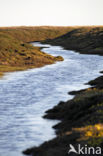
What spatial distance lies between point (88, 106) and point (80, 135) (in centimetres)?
860

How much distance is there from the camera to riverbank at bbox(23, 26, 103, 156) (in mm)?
17055

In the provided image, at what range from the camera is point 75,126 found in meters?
21.9

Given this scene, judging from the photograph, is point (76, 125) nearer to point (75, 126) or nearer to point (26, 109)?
point (75, 126)

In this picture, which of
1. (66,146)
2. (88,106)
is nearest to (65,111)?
(88,106)

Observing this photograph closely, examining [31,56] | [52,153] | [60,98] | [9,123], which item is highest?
[31,56]

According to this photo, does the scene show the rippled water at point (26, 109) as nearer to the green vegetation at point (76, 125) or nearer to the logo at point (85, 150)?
the green vegetation at point (76, 125)

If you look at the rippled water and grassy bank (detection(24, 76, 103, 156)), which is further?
the rippled water

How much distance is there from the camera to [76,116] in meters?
24.8

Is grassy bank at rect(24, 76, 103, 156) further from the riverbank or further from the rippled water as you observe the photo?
the rippled water

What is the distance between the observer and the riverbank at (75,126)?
17.1m

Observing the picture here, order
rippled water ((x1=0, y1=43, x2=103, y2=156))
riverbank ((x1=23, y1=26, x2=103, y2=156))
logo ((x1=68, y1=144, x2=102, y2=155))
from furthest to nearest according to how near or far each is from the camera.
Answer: rippled water ((x1=0, y1=43, x2=103, y2=156)) < riverbank ((x1=23, y1=26, x2=103, y2=156)) < logo ((x1=68, y1=144, x2=102, y2=155))

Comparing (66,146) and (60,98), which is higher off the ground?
(60,98)

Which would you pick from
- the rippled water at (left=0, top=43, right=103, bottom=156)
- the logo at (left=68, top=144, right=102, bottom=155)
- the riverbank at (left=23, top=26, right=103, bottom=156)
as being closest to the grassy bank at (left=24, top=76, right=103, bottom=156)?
the riverbank at (left=23, top=26, right=103, bottom=156)

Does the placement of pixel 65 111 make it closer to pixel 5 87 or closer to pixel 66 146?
pixel 66 146
